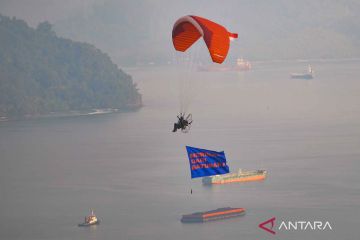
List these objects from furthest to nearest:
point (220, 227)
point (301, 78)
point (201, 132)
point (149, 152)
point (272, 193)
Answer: point (301, 78)
point (201, 132)
point (149, 152)
point (272, 193)
point (220, 227)

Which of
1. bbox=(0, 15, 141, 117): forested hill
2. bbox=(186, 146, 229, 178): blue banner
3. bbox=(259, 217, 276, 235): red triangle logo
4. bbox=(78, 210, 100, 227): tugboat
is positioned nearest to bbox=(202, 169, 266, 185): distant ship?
bbox=(259, 217, 276, 235): red triangle logo

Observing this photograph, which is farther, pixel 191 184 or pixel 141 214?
pixel 191 184

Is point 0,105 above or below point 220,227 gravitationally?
above

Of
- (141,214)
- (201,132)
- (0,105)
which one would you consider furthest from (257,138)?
(0,105)

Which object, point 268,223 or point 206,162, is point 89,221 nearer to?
point 268,223

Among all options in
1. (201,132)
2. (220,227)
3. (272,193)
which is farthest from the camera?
(201,132)

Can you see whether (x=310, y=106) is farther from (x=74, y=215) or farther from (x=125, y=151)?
(x=74, y=215)
